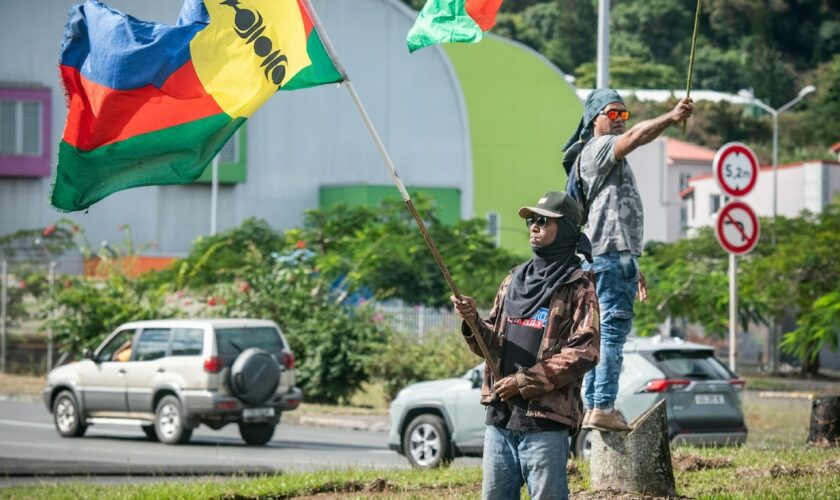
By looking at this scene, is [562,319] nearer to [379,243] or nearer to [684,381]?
[684,381]

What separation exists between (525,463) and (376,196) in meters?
45.8

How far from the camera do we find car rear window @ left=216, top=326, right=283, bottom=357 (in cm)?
2039

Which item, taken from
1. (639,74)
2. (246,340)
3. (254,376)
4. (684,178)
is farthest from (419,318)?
(639,74)

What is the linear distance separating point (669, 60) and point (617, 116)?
93.7 m

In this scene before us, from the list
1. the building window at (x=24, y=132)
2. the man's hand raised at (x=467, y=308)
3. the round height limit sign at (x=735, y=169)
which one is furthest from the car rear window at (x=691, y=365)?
the building window at (x=24, y=132)

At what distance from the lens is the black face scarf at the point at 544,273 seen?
7.02 meters

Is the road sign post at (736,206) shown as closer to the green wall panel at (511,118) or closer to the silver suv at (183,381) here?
the silver suv at (183,381)

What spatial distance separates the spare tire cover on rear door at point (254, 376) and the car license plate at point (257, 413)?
0.12 metres

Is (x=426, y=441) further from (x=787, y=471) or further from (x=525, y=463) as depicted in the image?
(x=525, y=463)

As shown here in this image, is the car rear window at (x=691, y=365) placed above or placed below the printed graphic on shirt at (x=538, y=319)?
below

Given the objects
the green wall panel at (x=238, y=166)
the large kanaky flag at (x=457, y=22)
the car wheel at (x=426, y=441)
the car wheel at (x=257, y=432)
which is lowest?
the car wheel at (x=257, y=432)

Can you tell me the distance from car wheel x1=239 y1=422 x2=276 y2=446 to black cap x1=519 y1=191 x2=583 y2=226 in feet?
45.1

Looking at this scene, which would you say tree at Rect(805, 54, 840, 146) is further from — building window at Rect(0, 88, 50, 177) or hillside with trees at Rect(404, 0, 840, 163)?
building window at Rect(0, 88, 50, 177)

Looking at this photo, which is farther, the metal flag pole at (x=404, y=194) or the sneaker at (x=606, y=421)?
the sneaker at (x=606, y=421)
